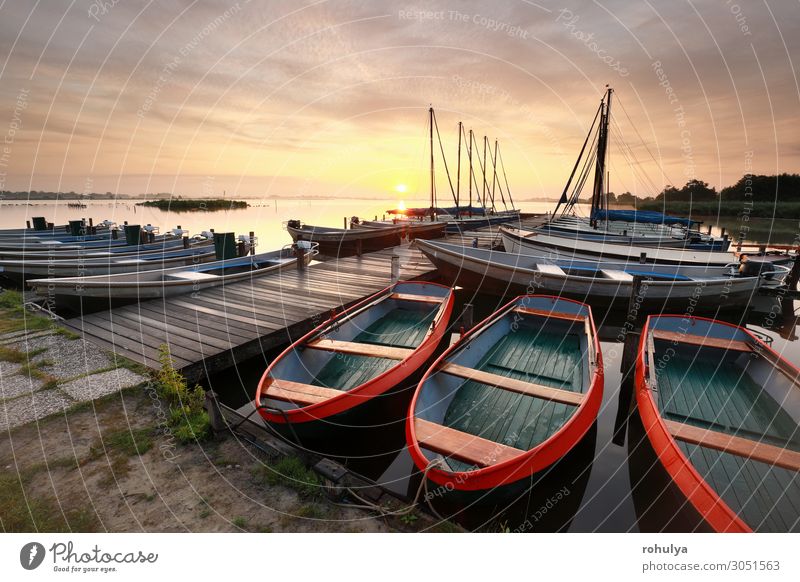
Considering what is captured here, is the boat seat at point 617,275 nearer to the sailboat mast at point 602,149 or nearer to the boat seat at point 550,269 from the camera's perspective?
the boat seat at point 550,269

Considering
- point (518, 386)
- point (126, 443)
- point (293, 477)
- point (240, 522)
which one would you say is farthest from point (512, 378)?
point (126, 443)

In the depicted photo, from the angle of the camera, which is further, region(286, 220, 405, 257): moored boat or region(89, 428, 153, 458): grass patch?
region(286, 220, 405, 257): moored boat

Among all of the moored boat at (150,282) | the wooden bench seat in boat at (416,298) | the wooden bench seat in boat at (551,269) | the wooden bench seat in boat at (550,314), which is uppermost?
the wooden bench seat in boat at (551,269)

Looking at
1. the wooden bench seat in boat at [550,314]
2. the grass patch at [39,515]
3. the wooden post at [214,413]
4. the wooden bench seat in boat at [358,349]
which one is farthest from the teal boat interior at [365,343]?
the grass patch at [39,515]

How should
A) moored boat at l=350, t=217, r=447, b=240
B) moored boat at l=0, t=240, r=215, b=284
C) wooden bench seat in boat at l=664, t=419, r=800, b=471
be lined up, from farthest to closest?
moored boat at l=350, t=217, r=447, b=240 < moored boat at l=0, t=240, r=215, b=284 < wooden bench seat in boat at l=664, t=419, r=800, b=471

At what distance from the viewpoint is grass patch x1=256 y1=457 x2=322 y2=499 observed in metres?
3.92

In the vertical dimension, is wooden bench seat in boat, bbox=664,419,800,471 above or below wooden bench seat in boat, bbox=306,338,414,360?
below

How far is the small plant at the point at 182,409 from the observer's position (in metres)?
4.71

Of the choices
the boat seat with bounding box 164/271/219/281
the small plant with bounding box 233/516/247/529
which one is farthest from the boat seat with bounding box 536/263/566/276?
the small plant with bounding box 233/516/247/529

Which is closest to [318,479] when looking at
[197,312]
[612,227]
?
[197,312]

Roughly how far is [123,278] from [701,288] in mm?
20189

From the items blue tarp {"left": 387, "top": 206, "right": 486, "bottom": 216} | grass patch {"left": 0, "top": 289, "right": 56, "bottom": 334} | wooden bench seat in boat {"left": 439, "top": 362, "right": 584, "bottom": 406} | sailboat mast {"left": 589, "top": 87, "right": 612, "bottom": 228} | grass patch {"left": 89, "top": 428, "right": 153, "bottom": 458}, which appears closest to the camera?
grass patch {"left": 89, "top": 428, "right": 153, "bottom": 458}

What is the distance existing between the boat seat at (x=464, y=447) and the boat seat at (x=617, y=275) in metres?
11.7

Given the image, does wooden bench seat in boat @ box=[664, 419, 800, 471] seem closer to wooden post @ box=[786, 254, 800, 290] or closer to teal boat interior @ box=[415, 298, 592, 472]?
teal boat interior @ box=[415, 298, 592, 472]
